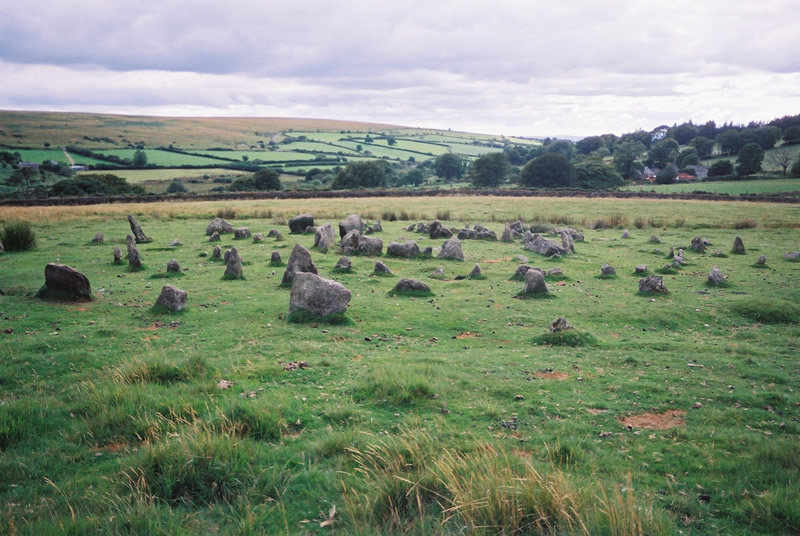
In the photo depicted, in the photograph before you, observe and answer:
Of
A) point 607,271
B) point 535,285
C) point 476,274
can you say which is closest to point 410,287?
point 476,274

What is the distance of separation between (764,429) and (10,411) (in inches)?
444

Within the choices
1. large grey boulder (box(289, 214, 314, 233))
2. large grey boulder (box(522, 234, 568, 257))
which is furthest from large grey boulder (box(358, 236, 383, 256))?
large grey boulder (box(289, 214, 314, 233))

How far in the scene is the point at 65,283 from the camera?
48.9 feet

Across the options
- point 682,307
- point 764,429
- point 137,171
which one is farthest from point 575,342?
point 137,171

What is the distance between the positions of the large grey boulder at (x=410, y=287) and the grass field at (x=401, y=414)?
694 mm

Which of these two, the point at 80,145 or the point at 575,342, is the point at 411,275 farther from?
the point at 80,145

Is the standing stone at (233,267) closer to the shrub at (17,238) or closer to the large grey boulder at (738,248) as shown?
the shrub at (17,238)

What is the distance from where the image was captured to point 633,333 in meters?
13.3

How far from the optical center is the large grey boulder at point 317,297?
13516 millimetres

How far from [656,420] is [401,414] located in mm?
4061

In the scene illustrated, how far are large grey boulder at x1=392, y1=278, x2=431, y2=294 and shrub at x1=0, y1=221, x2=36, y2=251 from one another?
68.4 ft

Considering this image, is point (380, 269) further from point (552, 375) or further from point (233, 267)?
point (552, 375)

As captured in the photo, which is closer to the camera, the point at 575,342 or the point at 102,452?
the point at 102,452

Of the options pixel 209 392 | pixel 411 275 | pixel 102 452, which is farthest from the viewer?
pixel 411 275
